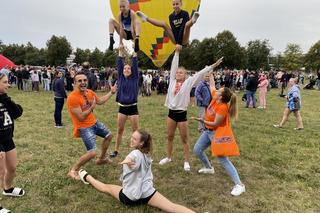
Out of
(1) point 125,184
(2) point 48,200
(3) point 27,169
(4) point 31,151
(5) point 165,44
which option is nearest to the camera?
(1) point 125,184

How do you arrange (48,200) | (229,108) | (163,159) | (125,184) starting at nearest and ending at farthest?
1. (125,184)
2. (48,200)
3. (229,108)
4. (163,159)

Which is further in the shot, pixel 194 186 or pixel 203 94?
pixel 203 94

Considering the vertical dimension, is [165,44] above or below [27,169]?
above

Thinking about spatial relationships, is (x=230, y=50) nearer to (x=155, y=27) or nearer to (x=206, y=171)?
(x=155, y=27)

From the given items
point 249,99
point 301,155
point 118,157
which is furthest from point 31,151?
point 249,99

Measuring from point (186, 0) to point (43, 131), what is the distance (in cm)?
532

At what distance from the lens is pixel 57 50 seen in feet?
163

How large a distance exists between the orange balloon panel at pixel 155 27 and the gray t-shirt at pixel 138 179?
150 inches

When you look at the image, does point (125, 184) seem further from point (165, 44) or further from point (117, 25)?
point (165, 44)

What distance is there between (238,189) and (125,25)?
3633mm

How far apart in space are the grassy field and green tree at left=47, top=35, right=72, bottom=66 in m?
44.5

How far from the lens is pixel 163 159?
570cm

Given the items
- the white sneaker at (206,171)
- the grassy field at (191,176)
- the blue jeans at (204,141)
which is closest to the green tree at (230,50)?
the grassy field at (191,176)

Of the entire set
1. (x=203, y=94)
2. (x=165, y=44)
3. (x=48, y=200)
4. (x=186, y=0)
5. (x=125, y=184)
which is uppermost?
(x=186, y=0)
